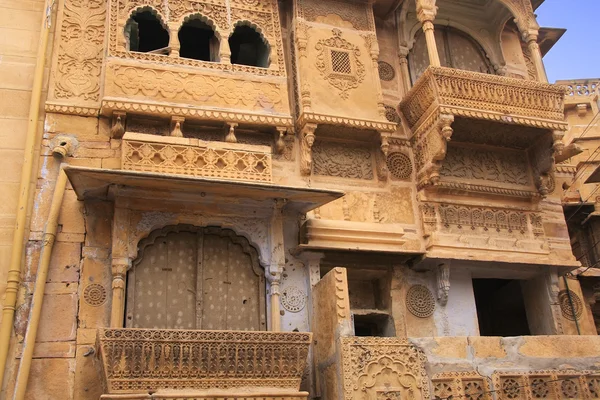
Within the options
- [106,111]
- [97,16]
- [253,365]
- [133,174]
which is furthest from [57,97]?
[253,365]

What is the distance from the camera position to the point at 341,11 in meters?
9.65

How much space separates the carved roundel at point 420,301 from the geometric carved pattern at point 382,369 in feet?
5.80

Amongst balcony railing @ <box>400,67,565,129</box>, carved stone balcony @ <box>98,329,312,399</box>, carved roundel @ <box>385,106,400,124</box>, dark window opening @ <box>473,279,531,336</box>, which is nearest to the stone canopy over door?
carved stone balcony @ <box>98,329,312,399</box>

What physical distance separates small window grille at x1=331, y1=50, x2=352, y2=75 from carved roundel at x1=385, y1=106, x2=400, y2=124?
80 cm

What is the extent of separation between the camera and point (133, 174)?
22.8 ft

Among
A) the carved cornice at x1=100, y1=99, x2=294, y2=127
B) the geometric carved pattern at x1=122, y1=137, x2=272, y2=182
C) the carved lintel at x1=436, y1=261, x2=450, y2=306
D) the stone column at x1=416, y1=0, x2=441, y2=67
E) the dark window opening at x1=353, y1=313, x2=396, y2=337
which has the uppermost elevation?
the stone column at x1=416, y1=0, x2=441, y2=67

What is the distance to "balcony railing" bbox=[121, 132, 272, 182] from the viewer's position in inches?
300

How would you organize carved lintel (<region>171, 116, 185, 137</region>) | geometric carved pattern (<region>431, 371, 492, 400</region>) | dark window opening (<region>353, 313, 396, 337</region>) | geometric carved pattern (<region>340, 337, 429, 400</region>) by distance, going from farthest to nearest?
1. dark window opening (<region>353, 313, 396, 337</region>)
2. carved lintel (<region>171, 116, 185, 137</region>)
3. geometric carved pattern (<region>431, 371, 492, 400</region>)
4. geometric carved pattern (<region>340, 337, 429, 400</region>)

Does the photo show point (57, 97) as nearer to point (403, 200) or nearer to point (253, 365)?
point (253, 365)

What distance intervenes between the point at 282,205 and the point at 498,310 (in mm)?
5412

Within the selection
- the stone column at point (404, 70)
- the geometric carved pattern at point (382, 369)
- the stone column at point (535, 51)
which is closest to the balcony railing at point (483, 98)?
the stone column at point (404, 70)

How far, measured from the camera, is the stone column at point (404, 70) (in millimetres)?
Answer: 9805

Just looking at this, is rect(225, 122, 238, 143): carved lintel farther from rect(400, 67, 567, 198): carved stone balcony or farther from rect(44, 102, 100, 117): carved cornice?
rect(400, 67, 567, 198): carved stone balcony

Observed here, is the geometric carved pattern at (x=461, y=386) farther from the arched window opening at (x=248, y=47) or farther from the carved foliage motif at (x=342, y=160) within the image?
the arched window opening at (x=248, y=47)
